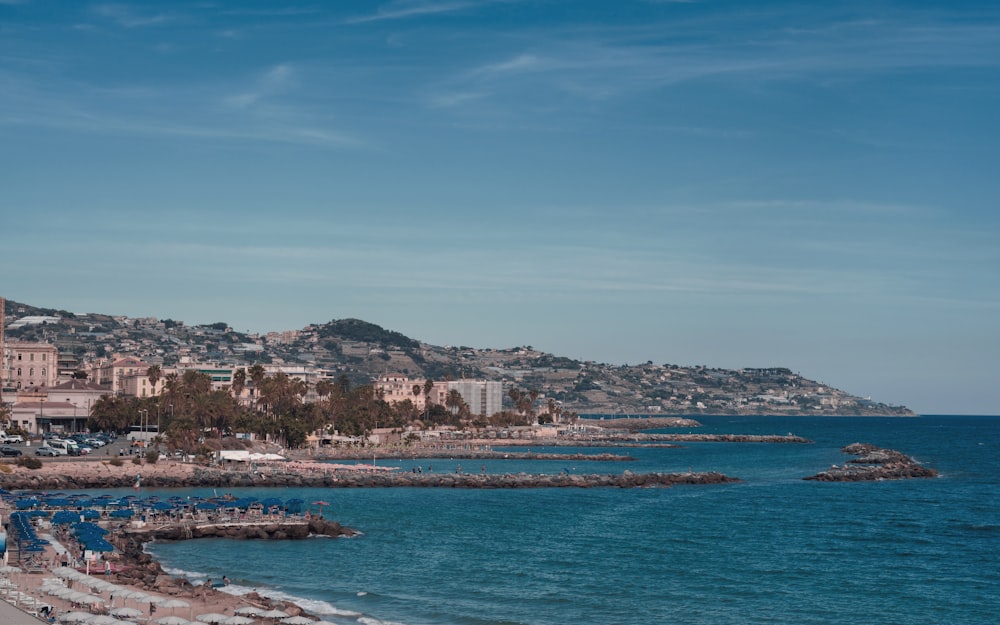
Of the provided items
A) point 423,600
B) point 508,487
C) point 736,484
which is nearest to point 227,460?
point 508,487

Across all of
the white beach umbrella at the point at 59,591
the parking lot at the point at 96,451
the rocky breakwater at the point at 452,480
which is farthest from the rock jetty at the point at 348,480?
the white beach umbrella at the point at 59,591

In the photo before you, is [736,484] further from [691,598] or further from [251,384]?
[251,384]

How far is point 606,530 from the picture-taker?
63.6 metres

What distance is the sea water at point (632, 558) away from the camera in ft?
133

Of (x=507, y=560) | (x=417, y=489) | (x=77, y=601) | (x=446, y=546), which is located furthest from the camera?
(x=417, y=489)

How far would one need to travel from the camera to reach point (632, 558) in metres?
52.7

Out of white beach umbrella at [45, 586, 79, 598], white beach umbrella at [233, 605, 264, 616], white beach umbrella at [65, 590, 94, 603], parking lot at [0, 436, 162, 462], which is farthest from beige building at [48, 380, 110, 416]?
white beach umbrella at [233, 605, 264, 616]

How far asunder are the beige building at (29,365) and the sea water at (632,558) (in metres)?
85.8

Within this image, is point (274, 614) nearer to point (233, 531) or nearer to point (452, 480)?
point (233, 531)

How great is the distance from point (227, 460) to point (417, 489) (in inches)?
741

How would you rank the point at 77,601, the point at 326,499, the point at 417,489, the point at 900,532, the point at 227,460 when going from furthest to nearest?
1. the point at 227,460
2. the point at 417,489
3. the point at 326,499
4. the point at 900,532
5. the point at 77,601

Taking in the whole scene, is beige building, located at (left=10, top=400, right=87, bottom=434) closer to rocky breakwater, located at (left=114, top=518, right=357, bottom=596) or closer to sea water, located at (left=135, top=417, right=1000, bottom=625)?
sea water, located at (left=135, top=417, right=1000, bottom=625)

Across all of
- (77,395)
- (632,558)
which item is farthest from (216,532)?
(77,395)

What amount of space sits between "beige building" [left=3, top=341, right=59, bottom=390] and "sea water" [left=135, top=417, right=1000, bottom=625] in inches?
3378
